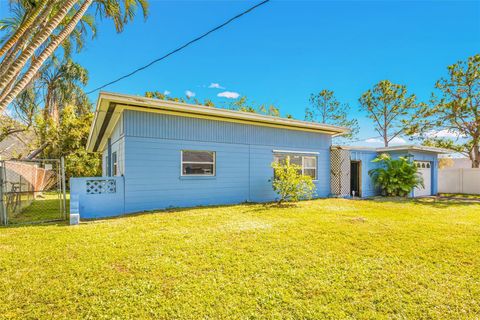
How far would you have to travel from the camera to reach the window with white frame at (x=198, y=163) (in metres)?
8.11

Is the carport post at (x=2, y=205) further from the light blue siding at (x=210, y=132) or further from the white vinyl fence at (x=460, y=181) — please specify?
the white vinyl fence at (x=460, y=181)

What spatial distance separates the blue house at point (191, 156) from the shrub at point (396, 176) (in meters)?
2.33

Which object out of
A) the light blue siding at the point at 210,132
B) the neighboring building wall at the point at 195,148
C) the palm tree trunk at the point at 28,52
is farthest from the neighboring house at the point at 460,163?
the palm tree trunk at the point at 28,52

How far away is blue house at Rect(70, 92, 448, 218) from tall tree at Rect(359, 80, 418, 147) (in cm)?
1511

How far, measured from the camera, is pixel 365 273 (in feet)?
10.8

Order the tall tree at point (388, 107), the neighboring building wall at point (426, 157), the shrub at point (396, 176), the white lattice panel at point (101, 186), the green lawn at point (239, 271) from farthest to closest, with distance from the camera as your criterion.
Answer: the tall tree at point (388, 107) < the neighboring building wall at point (426, 157) < the shrub at point (396, 176) < the white lattice panel at point (101, 186) < the green lawn at point (239, 271)

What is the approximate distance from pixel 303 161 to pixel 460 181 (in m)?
13.4

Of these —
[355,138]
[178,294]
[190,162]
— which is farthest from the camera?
[355,138]

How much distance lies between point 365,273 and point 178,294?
252 cm

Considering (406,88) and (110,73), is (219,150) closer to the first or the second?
(110,73)

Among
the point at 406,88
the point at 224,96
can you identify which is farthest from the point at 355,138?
the point at 224,96

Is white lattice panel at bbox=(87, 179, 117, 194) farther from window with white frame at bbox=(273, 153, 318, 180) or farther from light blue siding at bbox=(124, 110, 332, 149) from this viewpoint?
window with white frame at bbox=(273, 153, 318, 180)

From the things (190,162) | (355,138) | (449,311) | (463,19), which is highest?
(463,19)

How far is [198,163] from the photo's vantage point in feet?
27.4
